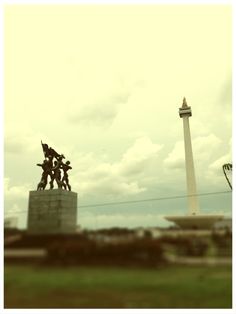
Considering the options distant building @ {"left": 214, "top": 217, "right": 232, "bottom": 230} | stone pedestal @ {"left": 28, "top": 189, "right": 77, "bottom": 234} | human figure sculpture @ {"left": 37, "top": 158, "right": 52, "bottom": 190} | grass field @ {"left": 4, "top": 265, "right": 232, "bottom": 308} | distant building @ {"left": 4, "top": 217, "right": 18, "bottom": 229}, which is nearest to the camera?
grass field @ {"left": 4, "top": 265, "right": 232, "bottom": 308}

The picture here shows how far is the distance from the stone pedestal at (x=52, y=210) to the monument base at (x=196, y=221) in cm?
279

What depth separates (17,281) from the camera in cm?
815

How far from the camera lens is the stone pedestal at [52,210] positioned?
10.2 meters

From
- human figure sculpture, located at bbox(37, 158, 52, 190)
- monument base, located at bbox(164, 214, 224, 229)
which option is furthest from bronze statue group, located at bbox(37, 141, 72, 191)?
monument base, located at bbox(164, 214, 224, 229)

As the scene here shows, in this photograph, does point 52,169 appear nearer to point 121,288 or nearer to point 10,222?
point 10,222

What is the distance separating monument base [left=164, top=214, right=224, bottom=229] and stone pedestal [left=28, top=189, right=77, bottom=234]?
2.79m

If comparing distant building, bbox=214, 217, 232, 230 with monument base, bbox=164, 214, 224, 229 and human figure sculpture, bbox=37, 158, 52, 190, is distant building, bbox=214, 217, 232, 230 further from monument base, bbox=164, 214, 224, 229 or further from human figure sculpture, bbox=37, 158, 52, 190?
human figure sculpture, bbox=37, 158, 52, 190

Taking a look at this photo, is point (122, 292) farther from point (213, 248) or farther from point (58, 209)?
point (58, 209)

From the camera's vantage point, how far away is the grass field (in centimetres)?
733

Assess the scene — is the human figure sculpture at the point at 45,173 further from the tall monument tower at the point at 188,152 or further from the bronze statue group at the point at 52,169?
the tall monument tower at the point at 188,152

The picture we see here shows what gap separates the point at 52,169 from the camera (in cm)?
1235

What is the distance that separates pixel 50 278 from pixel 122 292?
61.5 inches

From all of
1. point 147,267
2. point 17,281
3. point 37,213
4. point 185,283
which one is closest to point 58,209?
point 37,213

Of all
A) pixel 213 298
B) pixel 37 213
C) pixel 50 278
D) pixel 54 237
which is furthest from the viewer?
pixel 37 213
